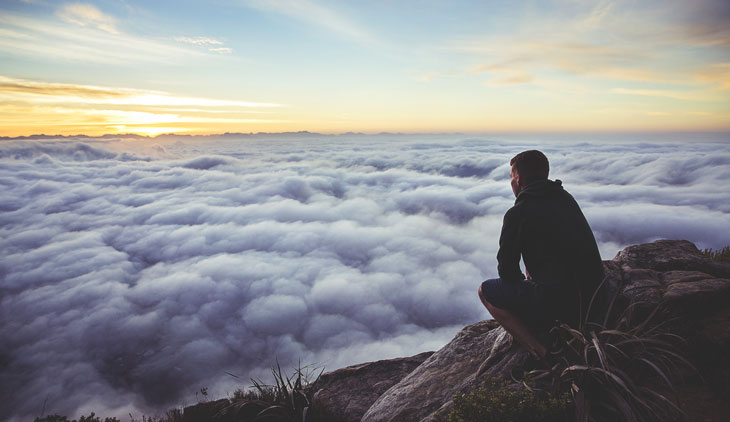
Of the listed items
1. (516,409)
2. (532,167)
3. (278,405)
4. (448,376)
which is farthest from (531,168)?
(278,405)

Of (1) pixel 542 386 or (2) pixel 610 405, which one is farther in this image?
(1) pixel 542 386

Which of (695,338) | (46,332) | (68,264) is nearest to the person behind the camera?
(695,338)

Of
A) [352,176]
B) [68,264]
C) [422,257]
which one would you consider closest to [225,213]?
[68,264]

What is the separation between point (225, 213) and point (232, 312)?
55.8m

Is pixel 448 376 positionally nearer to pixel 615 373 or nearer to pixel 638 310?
pixel 615 373

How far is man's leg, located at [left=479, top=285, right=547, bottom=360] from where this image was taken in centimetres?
325

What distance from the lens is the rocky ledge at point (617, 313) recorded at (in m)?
2.79

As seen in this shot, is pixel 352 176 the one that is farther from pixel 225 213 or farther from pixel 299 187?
pixel 225 213

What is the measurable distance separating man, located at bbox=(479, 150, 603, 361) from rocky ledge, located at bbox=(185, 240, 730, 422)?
18.0 inches

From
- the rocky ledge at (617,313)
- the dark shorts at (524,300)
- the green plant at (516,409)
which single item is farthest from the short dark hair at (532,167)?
the green plant at (516,409)

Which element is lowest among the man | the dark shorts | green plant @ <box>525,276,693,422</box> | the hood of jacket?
green plant @ <box>525,276,693,422</box>

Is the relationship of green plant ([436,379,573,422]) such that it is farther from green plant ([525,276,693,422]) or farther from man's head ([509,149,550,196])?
man's head ([509,149,550,196])

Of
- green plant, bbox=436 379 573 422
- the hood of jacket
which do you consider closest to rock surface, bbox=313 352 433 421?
green plant, bbox=436 379 573 422

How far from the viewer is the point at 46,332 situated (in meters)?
48.1
